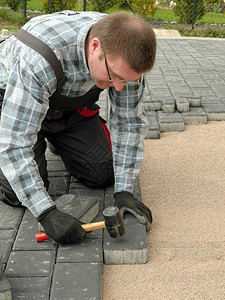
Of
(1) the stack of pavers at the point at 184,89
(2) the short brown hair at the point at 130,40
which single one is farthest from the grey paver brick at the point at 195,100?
(2) the short brown hair at the point at 130,40

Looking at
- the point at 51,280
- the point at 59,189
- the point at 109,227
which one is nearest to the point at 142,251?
the point at 109,227

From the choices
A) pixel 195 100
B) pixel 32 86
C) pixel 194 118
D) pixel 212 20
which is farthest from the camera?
pixel 212 20

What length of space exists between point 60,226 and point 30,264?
33 centimetres

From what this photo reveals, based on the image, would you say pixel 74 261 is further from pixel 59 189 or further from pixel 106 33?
pixel 106 33

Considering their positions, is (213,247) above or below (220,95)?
above

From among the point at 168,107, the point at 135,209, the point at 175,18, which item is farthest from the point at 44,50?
the point at 175,18

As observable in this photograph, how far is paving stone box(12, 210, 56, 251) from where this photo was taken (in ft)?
9.71

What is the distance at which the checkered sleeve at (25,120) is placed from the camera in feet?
8.75

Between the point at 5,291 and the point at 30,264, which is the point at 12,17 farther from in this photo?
the point at 5,291

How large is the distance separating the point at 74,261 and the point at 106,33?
1527 mm

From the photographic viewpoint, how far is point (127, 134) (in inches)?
138

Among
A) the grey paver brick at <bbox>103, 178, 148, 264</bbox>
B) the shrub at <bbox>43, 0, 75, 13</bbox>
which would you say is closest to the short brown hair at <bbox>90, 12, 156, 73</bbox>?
the grey paver brick at <bbox>103, 178, 148, 264</bbox>

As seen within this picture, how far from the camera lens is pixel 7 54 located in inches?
119

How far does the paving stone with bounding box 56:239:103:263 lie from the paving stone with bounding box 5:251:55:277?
77mm
